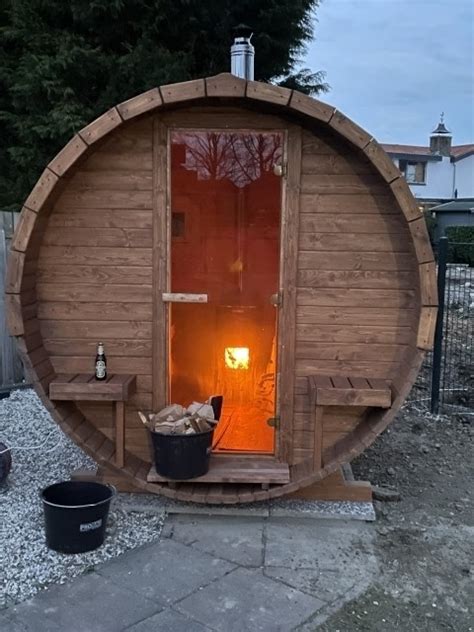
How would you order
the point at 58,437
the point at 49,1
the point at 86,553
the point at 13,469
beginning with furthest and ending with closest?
the point at 49,1 < the point at 58,437 < the point at 13,469 < the point at 86,553

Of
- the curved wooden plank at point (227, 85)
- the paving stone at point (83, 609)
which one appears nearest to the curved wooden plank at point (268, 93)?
the curved wooden plank at point (227, 85)

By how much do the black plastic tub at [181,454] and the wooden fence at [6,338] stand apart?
3.13 m

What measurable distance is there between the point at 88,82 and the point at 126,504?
5134 mm

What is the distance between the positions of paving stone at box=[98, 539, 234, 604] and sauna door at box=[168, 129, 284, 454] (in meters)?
0.80

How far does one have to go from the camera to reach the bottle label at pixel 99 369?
369 centimetres

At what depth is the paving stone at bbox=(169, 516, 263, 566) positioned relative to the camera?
10.7 feet

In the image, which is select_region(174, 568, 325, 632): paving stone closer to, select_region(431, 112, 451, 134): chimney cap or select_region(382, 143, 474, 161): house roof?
select_region(382, 143, 474, 161): house roof

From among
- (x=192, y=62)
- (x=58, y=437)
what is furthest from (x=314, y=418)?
(x=192, y=62)

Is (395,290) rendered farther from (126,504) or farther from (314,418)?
(126,504)

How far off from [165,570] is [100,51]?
5.76 m

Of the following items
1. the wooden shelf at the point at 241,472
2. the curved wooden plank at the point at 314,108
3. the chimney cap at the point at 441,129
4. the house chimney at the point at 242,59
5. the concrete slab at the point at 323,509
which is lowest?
the concrete slab at the point at 323,509

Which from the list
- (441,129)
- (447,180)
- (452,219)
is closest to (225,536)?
(452,219)

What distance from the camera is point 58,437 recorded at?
4.99 m

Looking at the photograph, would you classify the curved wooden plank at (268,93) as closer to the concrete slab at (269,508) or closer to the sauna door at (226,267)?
the sauna door at (226,267)
